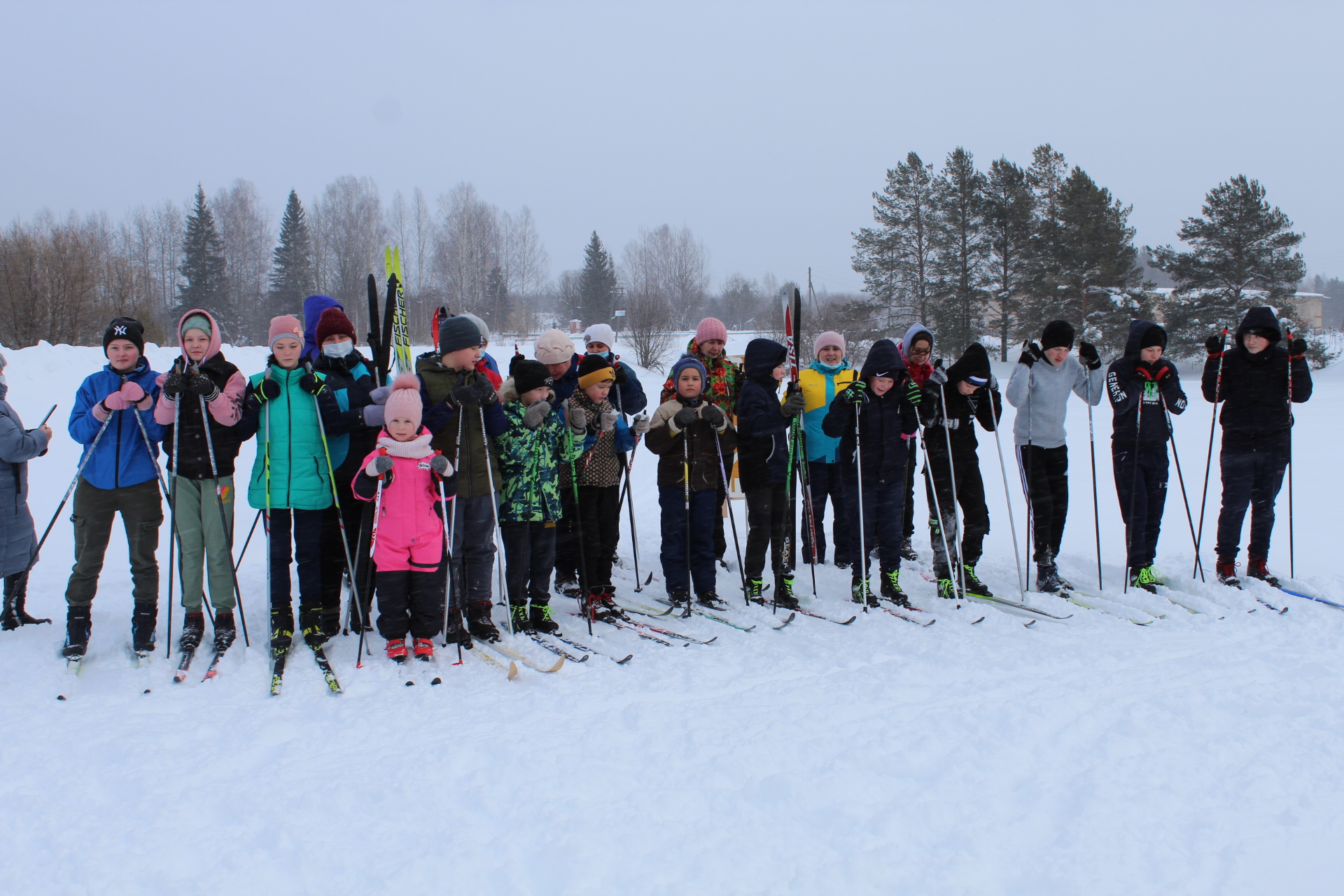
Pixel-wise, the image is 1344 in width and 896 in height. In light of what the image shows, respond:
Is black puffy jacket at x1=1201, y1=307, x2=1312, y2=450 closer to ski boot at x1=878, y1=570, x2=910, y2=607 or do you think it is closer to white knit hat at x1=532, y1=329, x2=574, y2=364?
ski boot at x1=878, y1=570, x2=910, y2=607

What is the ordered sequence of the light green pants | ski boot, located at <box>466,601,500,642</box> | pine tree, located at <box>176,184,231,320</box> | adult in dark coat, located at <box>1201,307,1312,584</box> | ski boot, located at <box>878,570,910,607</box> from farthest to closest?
pine tree, located at <box>176,184,231,320</box> < adult in dark coat, located at <box>1201,307,1312,584</box> < ski boot, located at <box>878,570,910,607</box> < ski boot, located at <box>466,601,500,642</box> < the light green pants

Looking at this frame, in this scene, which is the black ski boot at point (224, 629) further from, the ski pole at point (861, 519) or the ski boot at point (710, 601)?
the ski pole at point (861, 519)

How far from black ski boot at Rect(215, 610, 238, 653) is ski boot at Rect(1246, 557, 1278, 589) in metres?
6.18

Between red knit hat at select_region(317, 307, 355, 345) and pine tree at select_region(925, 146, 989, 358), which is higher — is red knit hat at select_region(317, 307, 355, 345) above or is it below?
below

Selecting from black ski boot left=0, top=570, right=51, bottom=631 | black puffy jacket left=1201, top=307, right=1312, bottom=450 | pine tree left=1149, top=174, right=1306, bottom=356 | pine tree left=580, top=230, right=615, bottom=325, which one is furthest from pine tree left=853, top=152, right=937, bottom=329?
black ski boot left=0, top=570, right=51, bottom=631

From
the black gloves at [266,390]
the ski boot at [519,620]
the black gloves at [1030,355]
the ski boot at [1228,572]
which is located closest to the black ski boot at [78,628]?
the black gloves at [266,390]

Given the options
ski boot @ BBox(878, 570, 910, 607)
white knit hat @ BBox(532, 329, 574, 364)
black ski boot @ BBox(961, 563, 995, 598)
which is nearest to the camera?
white knit hat @ BBox(532, 329, 574, 364)

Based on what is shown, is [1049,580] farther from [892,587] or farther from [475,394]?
[475,394]

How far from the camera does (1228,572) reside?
4.93 metres

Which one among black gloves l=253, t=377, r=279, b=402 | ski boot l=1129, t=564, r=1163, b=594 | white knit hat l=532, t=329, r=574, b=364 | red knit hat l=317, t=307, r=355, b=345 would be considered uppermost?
red knit hat l=317, t=307, r=355, b=345

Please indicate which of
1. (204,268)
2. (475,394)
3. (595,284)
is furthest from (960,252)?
(204,268)

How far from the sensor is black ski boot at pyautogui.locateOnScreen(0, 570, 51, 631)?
13.5 feet

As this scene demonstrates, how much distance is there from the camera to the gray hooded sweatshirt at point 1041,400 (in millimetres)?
4961

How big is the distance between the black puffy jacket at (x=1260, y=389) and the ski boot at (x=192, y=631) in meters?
6.21
